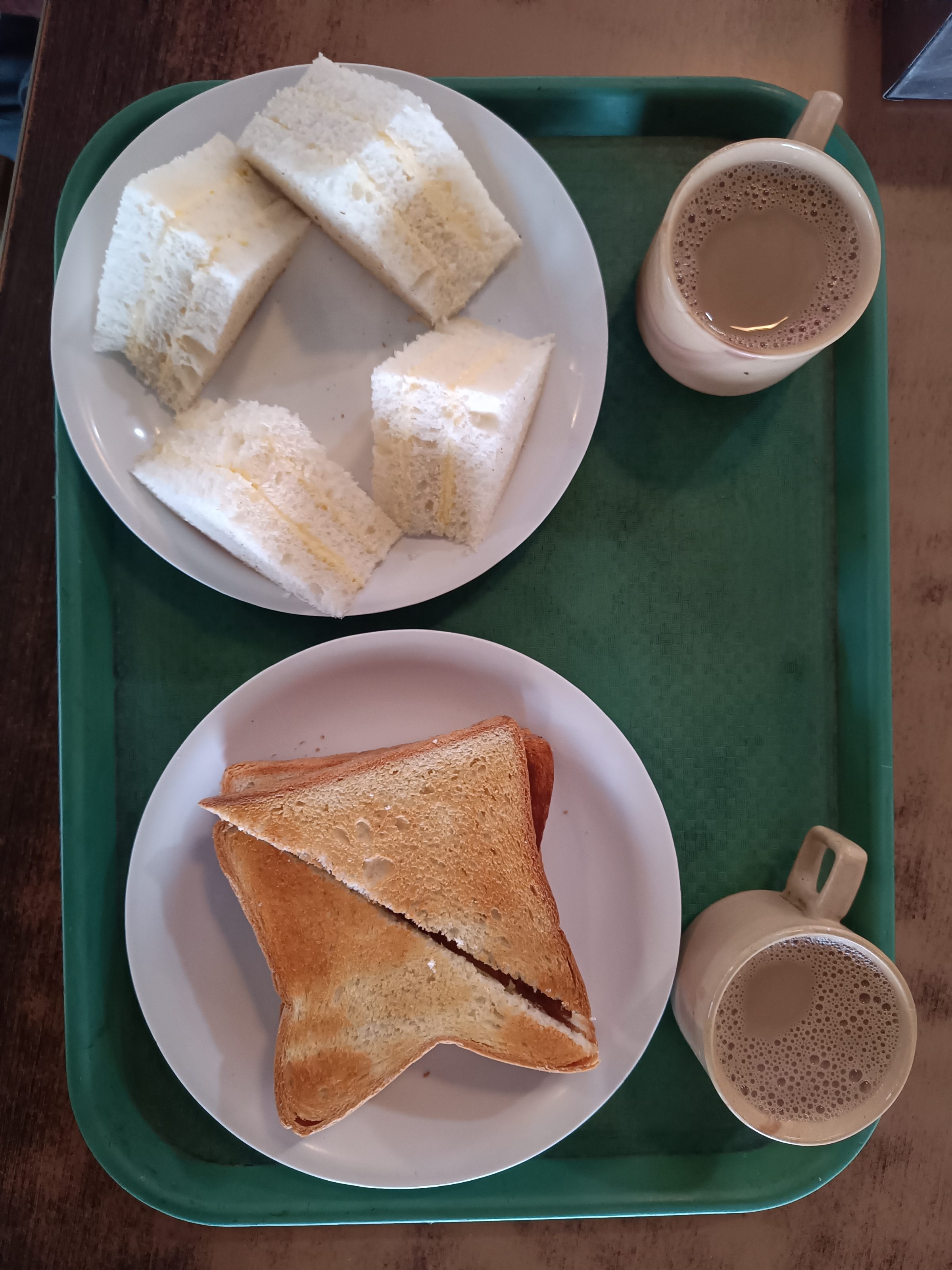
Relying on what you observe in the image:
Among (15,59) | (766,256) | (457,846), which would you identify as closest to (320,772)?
(457,846)

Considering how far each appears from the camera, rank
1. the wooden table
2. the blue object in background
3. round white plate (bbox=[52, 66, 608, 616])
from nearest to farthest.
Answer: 1. round white plate (bbox=[52, 66, 608, 616])
2. the wooden table
3. the blue object in background

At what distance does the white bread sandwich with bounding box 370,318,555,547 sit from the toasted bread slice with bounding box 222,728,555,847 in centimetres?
27

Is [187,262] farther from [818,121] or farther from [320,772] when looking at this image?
[818,121]

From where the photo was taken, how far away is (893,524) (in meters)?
1.12

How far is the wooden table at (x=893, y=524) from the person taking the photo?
1100mm

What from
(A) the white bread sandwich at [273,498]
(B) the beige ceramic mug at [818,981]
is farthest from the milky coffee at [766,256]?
(B) the beige ceramic mug at [818,981]

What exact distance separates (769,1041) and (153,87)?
148 centimetres

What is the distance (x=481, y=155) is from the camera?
3.26 feet

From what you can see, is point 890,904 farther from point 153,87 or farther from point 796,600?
point 153,87

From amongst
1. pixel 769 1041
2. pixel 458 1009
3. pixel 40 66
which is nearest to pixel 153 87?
pixel 40 66

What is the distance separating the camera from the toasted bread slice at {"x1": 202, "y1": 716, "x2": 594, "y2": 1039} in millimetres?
935

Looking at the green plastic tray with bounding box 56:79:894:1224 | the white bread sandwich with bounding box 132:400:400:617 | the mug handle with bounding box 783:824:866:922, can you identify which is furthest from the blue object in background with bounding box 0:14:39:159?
the mug handle with bounding box 783:824:866:922

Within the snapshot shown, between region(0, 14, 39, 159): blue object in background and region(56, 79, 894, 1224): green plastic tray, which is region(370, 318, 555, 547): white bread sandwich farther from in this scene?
region(0, 14, 39, 159): blue object in background

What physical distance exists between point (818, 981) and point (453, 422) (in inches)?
31.0
